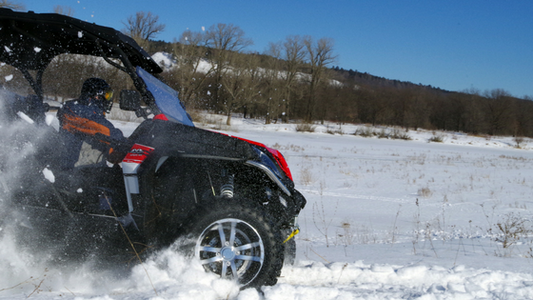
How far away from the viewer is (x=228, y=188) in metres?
3.00

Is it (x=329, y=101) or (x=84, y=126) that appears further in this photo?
(x=329, y=101)

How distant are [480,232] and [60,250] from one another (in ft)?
18.1

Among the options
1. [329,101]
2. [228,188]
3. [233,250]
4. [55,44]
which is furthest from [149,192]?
[329,101]

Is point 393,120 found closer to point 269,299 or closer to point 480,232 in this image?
point 480,232

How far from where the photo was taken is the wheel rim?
2678mm

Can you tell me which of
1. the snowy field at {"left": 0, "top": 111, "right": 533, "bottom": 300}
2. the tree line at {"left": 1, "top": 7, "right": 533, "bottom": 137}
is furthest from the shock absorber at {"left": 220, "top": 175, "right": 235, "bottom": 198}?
the tree line at {"left": 1, "top": 7, "right": 533, "bottom": 137}

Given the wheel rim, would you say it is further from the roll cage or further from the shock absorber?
the roll cage

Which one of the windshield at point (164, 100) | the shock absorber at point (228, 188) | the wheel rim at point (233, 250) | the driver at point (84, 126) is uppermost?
the windshield at point (164, 100)

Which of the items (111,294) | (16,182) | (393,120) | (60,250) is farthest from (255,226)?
(393,120)

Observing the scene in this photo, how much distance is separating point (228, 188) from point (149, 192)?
2.05ft

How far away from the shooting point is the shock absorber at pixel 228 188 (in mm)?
2936

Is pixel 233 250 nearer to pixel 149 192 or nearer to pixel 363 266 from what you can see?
pixel 149 192

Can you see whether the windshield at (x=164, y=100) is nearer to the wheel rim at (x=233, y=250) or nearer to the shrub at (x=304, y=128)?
the wheel rim at (x=233, y=250)

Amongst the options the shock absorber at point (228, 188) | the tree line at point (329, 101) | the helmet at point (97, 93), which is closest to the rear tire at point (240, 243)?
the shock absorber at point (228, 188)
